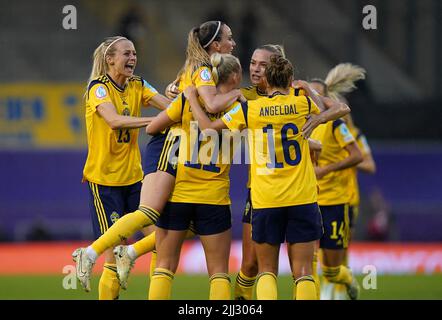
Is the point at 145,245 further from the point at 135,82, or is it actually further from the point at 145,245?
the point at 135,82

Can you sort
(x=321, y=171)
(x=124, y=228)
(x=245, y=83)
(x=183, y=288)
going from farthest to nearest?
1. (x=245, y=83)
2. (x=183, y=288)
3. (x=321, y=171)
4. (x=124, y=228)

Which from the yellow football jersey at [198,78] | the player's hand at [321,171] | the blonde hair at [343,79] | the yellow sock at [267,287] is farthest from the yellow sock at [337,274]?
the yellow football jersey at [198,78]

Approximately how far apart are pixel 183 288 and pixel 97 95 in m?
4.71

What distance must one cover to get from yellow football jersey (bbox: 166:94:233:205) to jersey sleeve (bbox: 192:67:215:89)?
0.56 feet

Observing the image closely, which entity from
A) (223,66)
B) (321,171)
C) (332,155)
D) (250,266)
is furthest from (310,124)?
(332,155)

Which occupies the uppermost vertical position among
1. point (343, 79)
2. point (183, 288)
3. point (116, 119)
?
point (343, 79)

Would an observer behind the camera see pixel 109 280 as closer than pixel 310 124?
No

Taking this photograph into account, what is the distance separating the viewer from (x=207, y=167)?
764 cm

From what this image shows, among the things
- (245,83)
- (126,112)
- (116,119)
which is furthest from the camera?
(245,83)

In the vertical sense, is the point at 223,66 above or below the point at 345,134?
→ below

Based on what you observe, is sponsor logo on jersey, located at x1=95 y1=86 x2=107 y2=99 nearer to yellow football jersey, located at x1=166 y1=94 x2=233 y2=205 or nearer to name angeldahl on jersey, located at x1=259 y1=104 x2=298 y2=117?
yellow football jersey, located at x1=166 y1=94 x2=233 y2=205

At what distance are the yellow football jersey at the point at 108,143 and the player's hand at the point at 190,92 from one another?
0.93 m

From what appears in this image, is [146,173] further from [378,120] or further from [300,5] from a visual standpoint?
[300,5]
